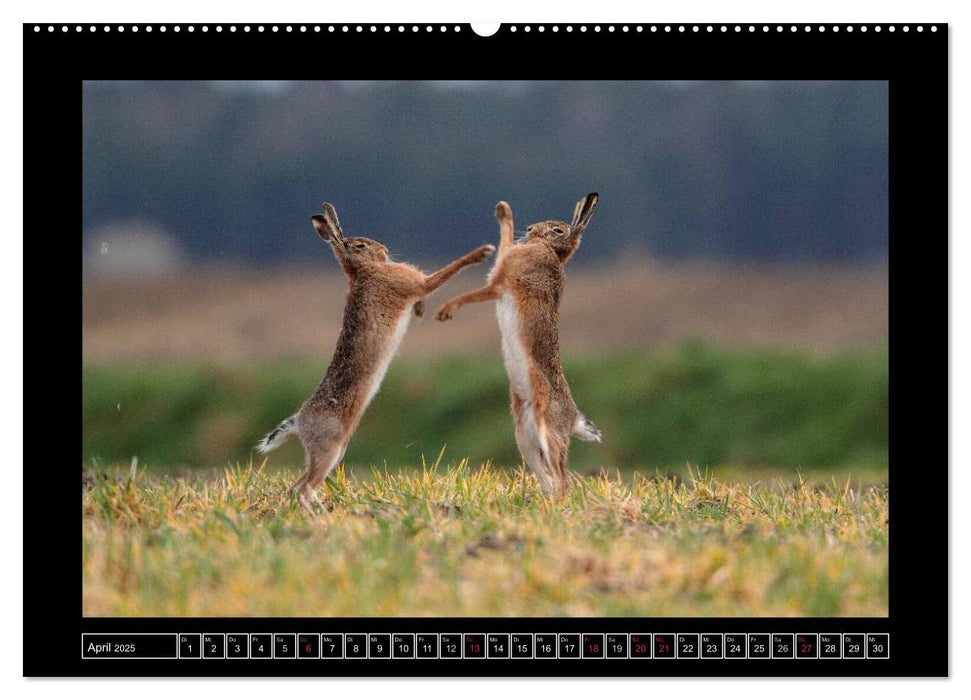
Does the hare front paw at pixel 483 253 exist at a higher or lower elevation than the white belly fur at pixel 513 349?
higher

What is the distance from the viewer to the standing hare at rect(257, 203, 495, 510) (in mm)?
7969

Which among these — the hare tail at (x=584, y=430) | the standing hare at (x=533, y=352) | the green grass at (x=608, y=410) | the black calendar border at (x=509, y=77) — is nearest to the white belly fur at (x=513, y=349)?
the standing hare at (x=533, y=352)

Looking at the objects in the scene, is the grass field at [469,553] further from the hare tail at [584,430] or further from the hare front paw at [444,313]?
the hare front paw at [444,313]

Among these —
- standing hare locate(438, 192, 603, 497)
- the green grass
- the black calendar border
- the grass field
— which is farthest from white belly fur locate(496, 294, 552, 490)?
the green grass

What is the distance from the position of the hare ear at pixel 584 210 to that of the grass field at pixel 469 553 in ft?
6.85

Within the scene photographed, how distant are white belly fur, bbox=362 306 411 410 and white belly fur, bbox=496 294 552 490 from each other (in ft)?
2.17

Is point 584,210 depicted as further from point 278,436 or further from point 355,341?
point 278,436

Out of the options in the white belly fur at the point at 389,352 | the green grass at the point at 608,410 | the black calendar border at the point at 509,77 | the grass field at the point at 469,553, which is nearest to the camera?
the grass field at the point at 469,553

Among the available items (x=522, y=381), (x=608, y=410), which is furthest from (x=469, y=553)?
(x=608, y=410)

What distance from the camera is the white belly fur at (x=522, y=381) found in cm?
832

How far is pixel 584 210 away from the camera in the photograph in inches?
352

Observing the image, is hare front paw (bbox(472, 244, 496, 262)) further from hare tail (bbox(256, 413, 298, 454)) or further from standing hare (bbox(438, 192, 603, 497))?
hare tail (bbox(256, 413, 298, 454))

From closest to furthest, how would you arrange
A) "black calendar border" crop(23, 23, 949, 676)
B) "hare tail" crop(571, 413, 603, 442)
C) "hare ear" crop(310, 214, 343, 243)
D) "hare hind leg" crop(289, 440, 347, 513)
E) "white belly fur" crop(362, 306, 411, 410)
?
"black calendar border" crop(23, 23, 949, 676) → "hare hind leg" crop(289, 440, 347, 513) → "white belly fur" crop(362, 306, 411, 410) → "hare ear" crop(310, 214, 343, 243) → "hare tail" crop(571, 413, 603, 442)

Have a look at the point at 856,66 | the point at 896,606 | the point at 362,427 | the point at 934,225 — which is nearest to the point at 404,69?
the point at 856,66
